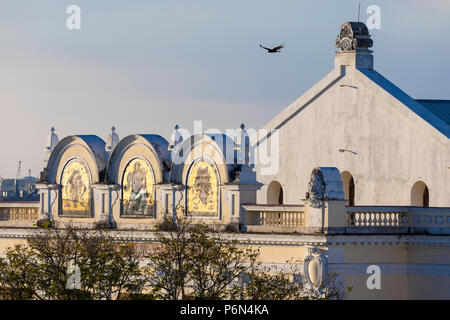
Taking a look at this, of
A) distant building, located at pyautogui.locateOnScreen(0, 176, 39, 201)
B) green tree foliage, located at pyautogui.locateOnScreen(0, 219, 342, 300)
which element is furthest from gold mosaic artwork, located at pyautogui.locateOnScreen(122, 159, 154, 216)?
distant building, located at pyautogui.locateOnScreen(0, 176, 39, 201)

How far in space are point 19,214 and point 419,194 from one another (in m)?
16.8

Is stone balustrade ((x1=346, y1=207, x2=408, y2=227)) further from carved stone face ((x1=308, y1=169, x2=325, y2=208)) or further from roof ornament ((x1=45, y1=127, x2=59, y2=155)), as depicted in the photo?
roof ornament ((x1=45, y1=127, x2=59, y2=155))

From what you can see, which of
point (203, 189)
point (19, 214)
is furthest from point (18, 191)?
point (203, 189)

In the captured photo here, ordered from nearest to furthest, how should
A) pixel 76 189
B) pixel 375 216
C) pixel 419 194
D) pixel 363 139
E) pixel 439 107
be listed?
1. pixel 375 216
2. pixel 419 194
3. pixel 363 139
4. pixel 76 189
5. pixel 439 107

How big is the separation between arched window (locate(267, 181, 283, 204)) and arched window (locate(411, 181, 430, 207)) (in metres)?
7.84

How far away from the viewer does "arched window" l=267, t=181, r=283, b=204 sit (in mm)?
70250

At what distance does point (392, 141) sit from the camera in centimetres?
6488

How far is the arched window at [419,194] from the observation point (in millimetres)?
63812

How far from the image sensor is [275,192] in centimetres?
7044

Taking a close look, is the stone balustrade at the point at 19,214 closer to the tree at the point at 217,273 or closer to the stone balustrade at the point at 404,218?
the tree at the point at 217,273

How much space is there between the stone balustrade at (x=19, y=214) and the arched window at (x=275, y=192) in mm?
9592

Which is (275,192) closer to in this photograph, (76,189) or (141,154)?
(141,154)
